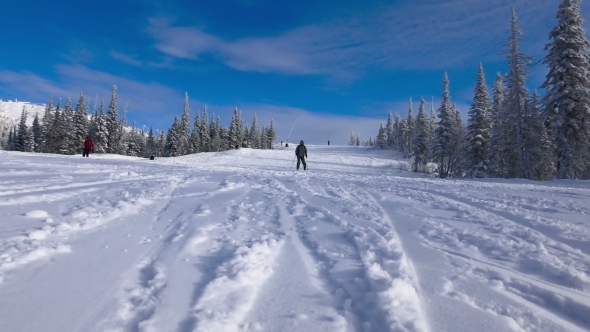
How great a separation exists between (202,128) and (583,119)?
200 feet

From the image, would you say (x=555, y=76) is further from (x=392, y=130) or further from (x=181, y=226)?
(x=392, y=130)

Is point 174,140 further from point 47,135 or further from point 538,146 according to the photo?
point 538,146

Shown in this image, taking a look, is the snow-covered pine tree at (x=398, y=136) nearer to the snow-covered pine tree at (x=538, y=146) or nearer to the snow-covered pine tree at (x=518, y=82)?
the snow-covered pine tree at (x=538, y=146)

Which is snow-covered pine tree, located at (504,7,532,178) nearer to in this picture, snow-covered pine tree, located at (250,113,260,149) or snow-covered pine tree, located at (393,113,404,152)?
snow-covered pine tree, located at (393,113,404,152)

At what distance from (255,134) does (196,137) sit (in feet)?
70.4

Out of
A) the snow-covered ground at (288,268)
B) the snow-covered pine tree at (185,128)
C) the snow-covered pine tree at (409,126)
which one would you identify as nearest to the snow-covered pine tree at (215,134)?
the snow-covered pine tree at (185,128)

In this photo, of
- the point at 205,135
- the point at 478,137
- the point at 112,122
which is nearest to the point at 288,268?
the point at 478,137

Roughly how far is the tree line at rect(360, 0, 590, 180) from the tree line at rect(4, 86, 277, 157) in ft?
152

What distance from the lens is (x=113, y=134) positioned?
48.7 meters

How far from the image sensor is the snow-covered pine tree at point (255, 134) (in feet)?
261

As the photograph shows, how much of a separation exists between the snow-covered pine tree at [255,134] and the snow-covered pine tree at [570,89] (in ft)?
218

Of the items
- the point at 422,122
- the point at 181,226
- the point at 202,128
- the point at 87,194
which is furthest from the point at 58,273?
the point at 202,128

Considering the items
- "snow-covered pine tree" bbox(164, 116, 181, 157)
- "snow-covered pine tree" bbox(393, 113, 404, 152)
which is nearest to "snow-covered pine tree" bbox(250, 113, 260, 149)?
"snow-covered pine tree" bbox(164, 116, 181, 157)

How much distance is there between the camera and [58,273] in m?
2.62
